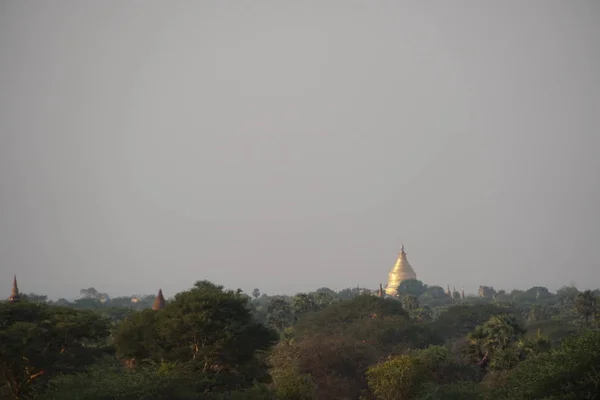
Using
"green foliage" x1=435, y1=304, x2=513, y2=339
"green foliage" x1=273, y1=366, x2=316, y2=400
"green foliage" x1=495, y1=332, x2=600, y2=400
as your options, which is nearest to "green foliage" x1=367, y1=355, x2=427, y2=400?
"green foliage" x1=273, y1=366, x2=316, y2=400

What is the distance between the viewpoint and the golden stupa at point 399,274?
187150 mm

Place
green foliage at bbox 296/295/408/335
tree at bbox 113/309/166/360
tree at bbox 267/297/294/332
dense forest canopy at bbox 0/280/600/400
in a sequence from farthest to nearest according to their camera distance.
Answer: tree at bbox 267/297/294/332 → green foliage at bbox 296/295/408/335 → tree at bbox 113/309/166/360 → dense forest canopy at bbox 0/280/600/400

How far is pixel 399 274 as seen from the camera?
623 ft

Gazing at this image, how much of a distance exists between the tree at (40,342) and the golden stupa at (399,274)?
150480 mm

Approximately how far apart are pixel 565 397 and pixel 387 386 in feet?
58.1

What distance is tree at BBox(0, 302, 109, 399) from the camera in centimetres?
3481

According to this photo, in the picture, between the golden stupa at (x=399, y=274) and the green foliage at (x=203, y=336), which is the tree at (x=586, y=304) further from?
the golden stupa at (x=399, y=274)

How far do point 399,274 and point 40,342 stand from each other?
15900 cm

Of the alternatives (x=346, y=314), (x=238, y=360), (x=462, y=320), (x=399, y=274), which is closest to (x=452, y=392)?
(x=238, y=360)

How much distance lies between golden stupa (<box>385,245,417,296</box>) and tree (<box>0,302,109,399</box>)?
150m

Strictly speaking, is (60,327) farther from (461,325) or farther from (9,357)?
(461,325)

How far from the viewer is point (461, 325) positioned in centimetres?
8575

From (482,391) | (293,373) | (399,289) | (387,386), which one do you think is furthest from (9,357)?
(399,289)

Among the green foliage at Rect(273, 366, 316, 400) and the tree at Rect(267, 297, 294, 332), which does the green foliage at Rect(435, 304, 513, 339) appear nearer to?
the tree at Rect(267, 297, 294, 332)
